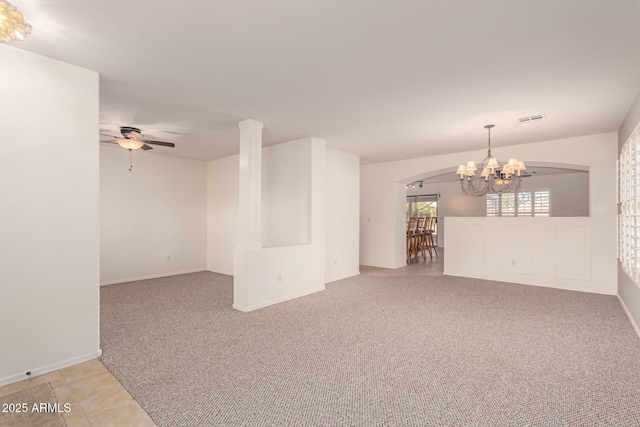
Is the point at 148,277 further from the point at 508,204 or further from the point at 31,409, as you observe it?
the point at 508,204

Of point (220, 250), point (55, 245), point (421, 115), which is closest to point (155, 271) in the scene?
point (220, 250)

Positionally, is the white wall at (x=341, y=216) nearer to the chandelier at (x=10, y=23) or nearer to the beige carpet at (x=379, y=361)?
the beige carpet at (x=379, y=361)

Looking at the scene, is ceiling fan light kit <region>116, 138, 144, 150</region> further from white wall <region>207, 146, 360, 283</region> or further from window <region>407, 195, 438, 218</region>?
window <region>407, 195, 438, 218</region>

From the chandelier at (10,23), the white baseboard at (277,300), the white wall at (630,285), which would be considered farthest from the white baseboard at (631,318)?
the chandelier at (10,23)

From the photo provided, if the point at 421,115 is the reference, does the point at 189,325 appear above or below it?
below

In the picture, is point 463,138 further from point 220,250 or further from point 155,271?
point 155,271

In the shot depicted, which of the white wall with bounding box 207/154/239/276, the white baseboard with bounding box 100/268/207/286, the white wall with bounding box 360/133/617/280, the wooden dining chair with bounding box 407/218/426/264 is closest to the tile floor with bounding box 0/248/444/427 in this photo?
the white baseboard with bounding box 100/268/207/286

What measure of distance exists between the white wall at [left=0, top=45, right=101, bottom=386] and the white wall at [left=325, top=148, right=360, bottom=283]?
142 inches

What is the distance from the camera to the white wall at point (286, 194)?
4980 mm

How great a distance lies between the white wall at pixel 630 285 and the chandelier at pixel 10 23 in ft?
15.4

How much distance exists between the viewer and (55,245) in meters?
2.45

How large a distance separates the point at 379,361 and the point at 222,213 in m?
4.95

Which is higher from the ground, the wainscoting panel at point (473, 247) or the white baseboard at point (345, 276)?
the wainscoting panel at point (473, 247)

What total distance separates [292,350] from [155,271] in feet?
14.7
